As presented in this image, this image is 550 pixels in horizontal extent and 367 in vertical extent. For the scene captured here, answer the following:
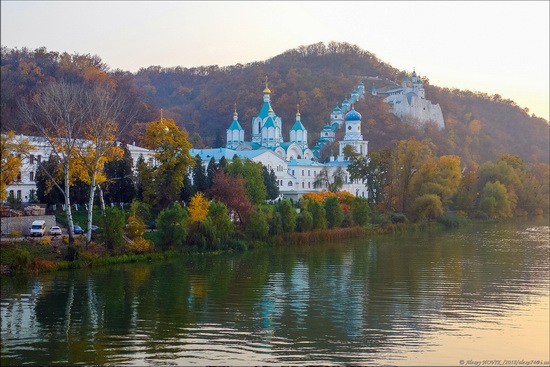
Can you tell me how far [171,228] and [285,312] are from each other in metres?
11.8

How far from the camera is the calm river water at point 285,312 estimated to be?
15227mm

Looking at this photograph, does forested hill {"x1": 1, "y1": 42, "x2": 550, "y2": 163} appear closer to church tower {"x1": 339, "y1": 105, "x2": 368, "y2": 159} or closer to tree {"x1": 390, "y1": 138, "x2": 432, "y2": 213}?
church tower {"x1": 339, "y1": 105, "x2": 368, "y2": 159}

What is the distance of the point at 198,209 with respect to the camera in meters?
32.1

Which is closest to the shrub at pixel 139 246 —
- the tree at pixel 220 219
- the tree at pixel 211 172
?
the tree at pixel 220 219

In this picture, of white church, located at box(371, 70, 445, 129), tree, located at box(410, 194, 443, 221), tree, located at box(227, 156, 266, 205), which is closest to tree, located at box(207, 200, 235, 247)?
tree, located at box(227, 156, 266, 205)

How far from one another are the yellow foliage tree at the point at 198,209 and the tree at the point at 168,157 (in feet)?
5.99

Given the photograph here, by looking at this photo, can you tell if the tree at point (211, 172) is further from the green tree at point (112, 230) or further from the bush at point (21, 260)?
the bush at point (21, 260)

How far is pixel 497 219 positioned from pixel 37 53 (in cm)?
3664

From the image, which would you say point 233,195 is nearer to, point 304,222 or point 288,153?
point 304,222

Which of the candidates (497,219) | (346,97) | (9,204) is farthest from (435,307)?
(346,97)

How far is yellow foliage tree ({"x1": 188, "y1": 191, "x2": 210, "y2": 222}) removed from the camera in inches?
1242

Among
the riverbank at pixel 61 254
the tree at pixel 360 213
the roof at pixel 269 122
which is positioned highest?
the roof at pixel 269 122

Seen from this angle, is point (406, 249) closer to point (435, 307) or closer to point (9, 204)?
point (435, 307)

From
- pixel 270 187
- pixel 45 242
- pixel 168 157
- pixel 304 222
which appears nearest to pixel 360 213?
pixel 304 222
